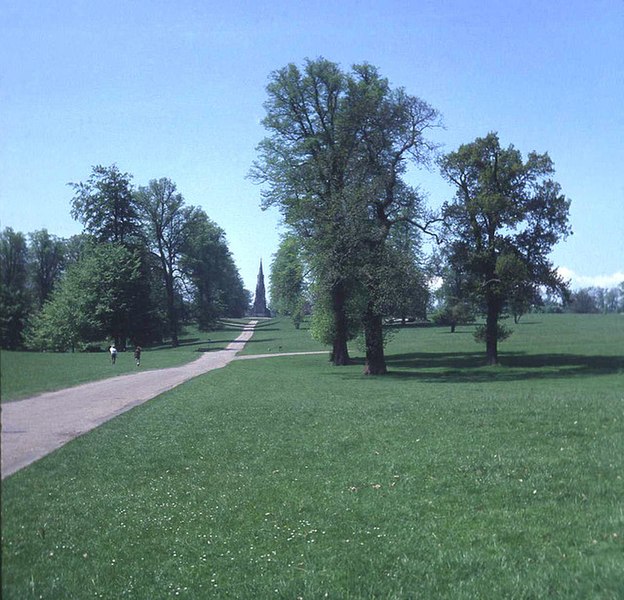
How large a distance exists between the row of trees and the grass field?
19161 millimetres

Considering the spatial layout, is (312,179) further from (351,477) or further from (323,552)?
(323,552)

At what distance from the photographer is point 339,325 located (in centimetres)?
4850

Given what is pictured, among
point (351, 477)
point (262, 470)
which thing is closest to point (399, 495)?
point (351, 477)

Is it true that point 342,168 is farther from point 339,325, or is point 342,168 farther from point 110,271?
point 110,271

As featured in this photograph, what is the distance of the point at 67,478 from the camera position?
11.0 meters

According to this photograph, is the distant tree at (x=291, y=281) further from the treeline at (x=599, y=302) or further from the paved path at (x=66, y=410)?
the treeline at (x=599, y=302)

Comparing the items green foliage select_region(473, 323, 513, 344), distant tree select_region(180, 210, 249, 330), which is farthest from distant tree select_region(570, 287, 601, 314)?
distant tree select_region(180, 210, 249, 330)

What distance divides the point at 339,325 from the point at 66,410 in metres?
42.5

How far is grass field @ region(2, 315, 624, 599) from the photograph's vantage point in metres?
7.17

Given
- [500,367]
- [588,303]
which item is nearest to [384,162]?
[500,367]

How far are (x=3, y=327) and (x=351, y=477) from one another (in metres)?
8.93

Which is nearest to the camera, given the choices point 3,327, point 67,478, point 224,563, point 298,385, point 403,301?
point 3,327

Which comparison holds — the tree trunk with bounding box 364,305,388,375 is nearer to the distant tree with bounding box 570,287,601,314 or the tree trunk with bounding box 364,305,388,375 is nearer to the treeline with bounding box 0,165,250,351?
the treeline with bounding box 0,165,250,351

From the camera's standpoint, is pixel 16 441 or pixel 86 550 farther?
pixel 86 550
